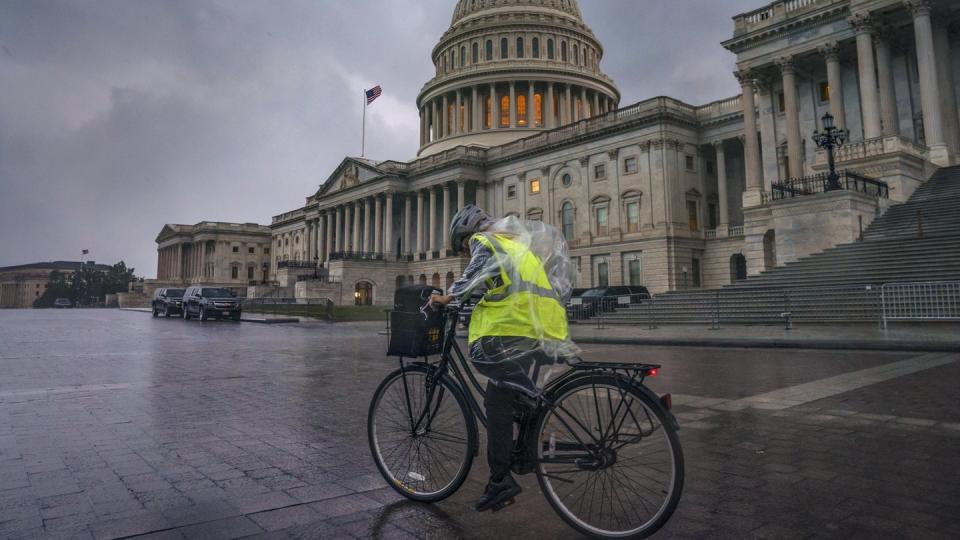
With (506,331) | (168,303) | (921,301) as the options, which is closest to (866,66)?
(921,301)

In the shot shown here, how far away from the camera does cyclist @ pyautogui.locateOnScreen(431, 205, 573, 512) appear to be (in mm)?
3496

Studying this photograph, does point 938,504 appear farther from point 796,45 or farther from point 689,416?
point 796,45

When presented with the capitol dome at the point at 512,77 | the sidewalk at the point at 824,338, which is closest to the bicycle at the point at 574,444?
the sidewalk at the point at 824,338

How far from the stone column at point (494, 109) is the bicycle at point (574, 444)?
7226 cm

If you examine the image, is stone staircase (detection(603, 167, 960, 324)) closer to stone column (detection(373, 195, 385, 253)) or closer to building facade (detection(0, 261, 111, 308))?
stone column (detection(373, 195, 385, 253))

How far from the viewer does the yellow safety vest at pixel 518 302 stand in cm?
350

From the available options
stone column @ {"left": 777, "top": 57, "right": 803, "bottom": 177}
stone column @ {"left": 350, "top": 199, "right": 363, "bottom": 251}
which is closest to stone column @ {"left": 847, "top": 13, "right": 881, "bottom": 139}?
stone column @ {"left": 777, "top": 57, "right": 803, "bottom": 177}

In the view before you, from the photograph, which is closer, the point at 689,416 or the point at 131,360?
the point at 689,416

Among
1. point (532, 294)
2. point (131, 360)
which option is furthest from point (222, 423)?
point (131, 360)

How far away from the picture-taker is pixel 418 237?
2697 inches

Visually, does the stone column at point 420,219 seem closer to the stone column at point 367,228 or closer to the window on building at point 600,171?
the stone column at point 367,228

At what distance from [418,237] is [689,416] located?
63012mm

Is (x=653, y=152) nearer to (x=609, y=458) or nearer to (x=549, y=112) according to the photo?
(x=549, y=112)

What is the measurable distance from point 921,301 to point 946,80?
21.3m
